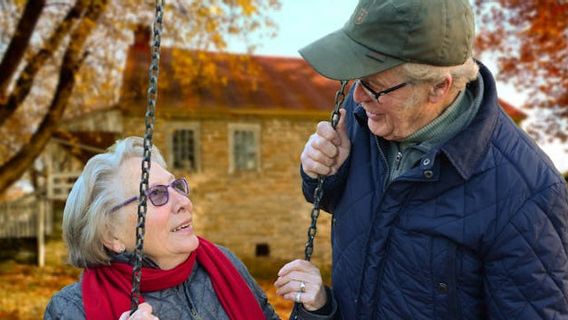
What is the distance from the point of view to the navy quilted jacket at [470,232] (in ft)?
5.51

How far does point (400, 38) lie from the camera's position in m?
1.69

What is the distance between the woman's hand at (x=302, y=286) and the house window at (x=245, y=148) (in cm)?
1383

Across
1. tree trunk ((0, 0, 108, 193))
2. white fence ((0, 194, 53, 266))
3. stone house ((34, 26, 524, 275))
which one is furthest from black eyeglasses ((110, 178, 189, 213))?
white fence ((0, 194, 53, 266))

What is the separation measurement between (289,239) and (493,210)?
14.8 metres

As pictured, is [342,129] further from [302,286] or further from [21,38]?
[21,38]

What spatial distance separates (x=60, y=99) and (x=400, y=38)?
9.46 m

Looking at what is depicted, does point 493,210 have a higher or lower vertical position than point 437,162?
lower

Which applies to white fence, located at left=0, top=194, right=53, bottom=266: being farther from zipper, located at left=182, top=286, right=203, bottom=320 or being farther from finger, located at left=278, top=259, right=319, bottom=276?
finger, located at left=278, top=259, right=319, bottom=276

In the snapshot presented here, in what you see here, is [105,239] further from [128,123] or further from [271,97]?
[271,97]

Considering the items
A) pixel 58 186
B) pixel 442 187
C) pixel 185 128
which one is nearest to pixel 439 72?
pixel 442 187

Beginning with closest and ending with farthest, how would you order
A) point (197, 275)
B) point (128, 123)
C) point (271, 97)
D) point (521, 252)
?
point (521, 252) → point (197, 275) → point (128, 123) → point (271, 97)

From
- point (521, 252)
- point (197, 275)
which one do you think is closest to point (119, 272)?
point (197, 275)

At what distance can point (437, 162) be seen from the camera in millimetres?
1762

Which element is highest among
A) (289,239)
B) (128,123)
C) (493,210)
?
(493,210)
